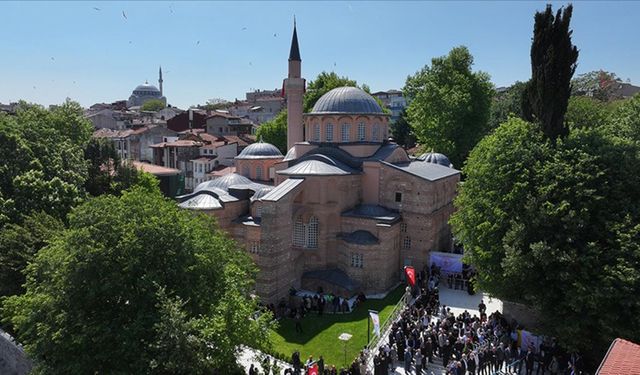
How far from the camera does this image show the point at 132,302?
1401cm

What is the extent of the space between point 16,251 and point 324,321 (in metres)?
13.5

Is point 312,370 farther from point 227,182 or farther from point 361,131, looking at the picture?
point 227,182

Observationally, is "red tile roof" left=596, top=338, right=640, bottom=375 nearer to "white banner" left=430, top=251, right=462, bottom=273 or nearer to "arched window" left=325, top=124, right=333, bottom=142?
"white banner" left=430, top=251, right=462, bottom=273

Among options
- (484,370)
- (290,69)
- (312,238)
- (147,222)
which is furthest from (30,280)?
(290,69)

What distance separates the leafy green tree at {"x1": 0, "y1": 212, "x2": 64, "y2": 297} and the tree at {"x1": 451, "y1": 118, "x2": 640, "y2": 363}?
17768 millimetres

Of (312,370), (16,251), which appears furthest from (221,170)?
(312,370)

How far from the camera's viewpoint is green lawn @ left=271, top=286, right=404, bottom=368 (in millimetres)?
18969

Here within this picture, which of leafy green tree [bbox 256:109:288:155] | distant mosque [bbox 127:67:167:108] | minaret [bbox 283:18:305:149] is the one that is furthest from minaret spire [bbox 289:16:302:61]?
distant mosque [bbox 127:67:167:108]

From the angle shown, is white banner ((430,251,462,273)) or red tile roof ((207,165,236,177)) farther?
red tile roof ((207,165,236,177))

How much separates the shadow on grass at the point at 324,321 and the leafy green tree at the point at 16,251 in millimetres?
10741

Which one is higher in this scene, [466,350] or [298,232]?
[298,232]

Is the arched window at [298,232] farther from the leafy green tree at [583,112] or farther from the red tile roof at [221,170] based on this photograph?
the red tile roof at [221,170]

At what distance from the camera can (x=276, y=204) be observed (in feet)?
75.7

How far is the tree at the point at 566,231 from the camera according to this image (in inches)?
600
